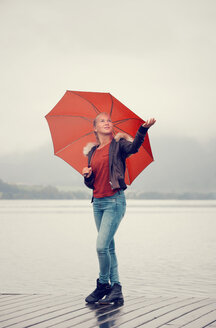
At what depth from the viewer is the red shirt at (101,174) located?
16.7 feet

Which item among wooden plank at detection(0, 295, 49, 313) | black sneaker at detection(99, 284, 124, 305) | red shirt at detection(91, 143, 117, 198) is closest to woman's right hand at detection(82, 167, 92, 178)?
red shirt at detection(91, 143, 117, 198)

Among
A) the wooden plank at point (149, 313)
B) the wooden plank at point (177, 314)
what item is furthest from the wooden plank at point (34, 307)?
the wooden plank at point (177, 314)

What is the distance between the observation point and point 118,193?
5.11m

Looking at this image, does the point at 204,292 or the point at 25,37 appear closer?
the point at 204,292

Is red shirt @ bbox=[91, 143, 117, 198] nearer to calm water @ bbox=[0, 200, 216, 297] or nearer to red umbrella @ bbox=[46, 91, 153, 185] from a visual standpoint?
red umbrella @ bbox=[46, 91, 153, 185]

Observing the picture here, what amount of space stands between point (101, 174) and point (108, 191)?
21cm

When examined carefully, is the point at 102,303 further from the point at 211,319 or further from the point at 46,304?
the point at 211,319

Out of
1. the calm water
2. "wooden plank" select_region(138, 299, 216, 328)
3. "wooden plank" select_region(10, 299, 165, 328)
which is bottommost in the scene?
the calm water

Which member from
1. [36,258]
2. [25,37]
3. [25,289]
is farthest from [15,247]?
[25,37]

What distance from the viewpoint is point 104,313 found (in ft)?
15.4

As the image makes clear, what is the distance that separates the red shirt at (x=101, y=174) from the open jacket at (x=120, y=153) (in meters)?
0.06

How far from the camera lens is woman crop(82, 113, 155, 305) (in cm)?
505

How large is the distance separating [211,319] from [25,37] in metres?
136

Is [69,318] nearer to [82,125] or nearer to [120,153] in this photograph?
[120,153]
